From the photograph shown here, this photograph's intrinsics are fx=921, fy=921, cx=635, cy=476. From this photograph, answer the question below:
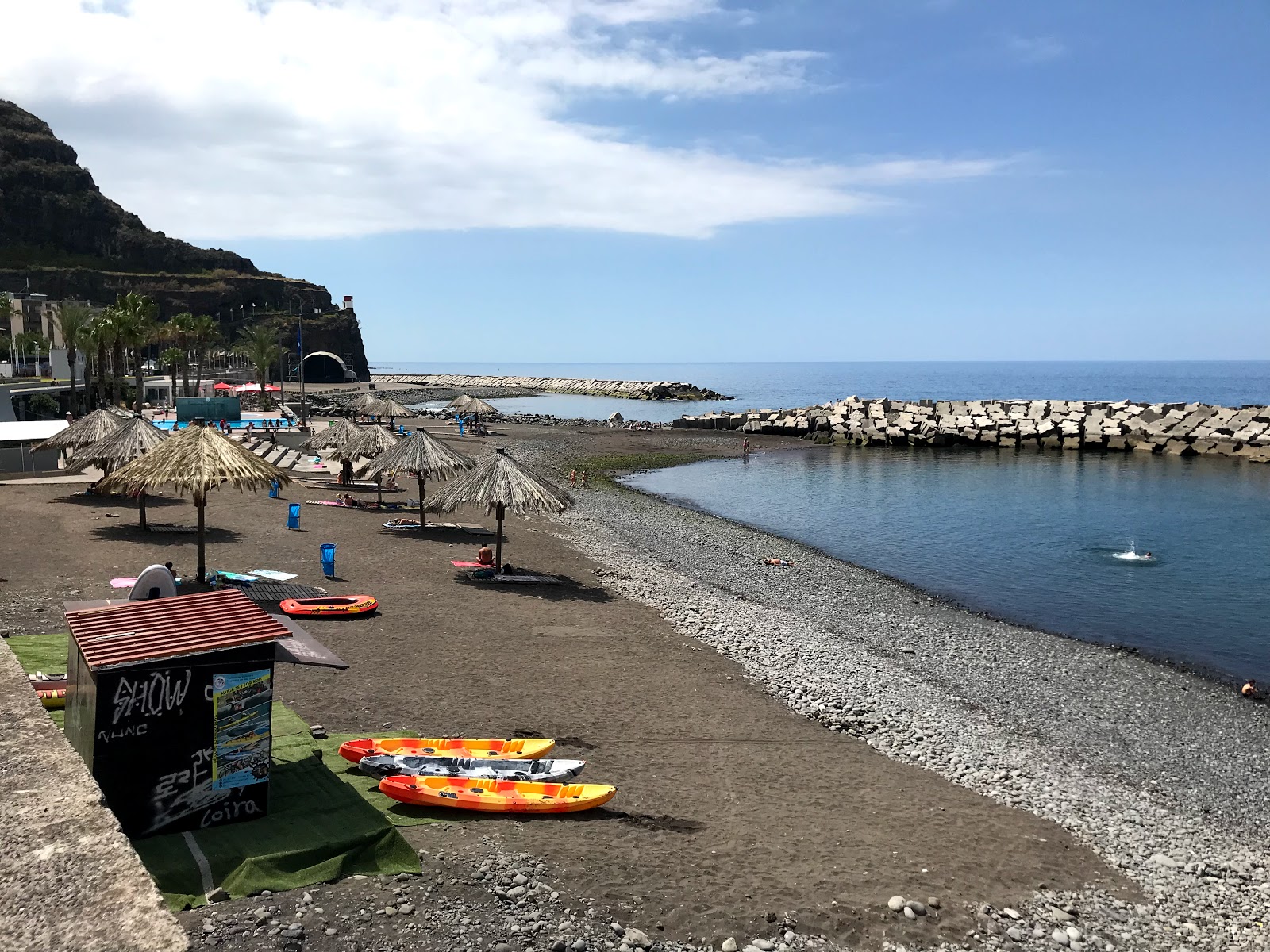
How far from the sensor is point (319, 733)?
35.3 feet

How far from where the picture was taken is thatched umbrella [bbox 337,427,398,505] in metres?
31.3

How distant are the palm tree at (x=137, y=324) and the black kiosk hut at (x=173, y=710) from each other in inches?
1799

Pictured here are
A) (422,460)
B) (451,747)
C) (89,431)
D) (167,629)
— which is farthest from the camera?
(89,431)

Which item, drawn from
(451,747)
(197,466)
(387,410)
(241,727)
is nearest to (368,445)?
(197,466)

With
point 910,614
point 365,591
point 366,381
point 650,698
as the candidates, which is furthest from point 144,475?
point 366,381

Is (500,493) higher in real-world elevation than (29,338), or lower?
lower

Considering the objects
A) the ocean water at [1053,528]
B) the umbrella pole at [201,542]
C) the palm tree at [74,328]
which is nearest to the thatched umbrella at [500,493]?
the umbrella pole at [201,542]

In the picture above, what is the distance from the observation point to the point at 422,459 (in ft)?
85.9

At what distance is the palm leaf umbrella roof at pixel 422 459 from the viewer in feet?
85.8

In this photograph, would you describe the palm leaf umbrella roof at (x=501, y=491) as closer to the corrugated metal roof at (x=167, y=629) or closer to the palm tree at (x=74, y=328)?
the corrugated metal roof at (x=167, y=629)

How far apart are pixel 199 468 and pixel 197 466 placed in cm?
8

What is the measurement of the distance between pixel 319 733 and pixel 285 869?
11.4 ft

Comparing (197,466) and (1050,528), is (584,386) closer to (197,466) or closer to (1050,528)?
(1050,528)

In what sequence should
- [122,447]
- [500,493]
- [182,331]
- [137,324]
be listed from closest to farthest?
[500,493]
[122,447]
[137,324]
[182,331]
